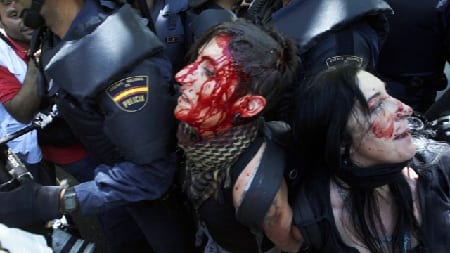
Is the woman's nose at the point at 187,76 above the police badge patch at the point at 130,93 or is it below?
above

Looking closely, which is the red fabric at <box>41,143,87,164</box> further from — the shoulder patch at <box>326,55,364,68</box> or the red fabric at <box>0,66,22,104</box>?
the shoulder patch at <box>326,55,364,68</box>

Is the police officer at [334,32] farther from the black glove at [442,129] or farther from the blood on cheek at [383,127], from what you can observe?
the blood on cheek at [383,127]

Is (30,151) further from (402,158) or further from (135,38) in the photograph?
(402,158)

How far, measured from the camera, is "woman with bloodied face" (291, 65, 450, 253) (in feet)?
4.07

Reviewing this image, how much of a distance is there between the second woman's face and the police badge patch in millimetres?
638

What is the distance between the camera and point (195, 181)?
4.86 feet

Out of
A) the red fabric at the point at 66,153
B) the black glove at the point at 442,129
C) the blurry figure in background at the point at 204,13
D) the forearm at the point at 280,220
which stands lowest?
the red fabric at the point at 66,153

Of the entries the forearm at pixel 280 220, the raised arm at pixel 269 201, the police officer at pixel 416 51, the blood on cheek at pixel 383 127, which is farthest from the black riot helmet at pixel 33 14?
the police officer at pixel 416 51

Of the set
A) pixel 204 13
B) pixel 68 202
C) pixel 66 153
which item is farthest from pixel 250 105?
pixel 66 153

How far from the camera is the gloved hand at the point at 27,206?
5.42 feet

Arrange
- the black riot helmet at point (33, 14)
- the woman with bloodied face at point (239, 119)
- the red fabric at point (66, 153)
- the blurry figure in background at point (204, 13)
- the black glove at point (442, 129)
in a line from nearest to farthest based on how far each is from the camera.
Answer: the woman with bloodied face at point (239, 119), the black glove at point (442, 129), the black riot helmet at point (33, 14), the blurry figure in background at point (204, 13), the red fabric at point (66, 153)

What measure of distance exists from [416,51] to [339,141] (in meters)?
1.44

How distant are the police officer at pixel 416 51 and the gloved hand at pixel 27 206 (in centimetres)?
169

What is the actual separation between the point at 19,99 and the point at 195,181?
3.36ft
